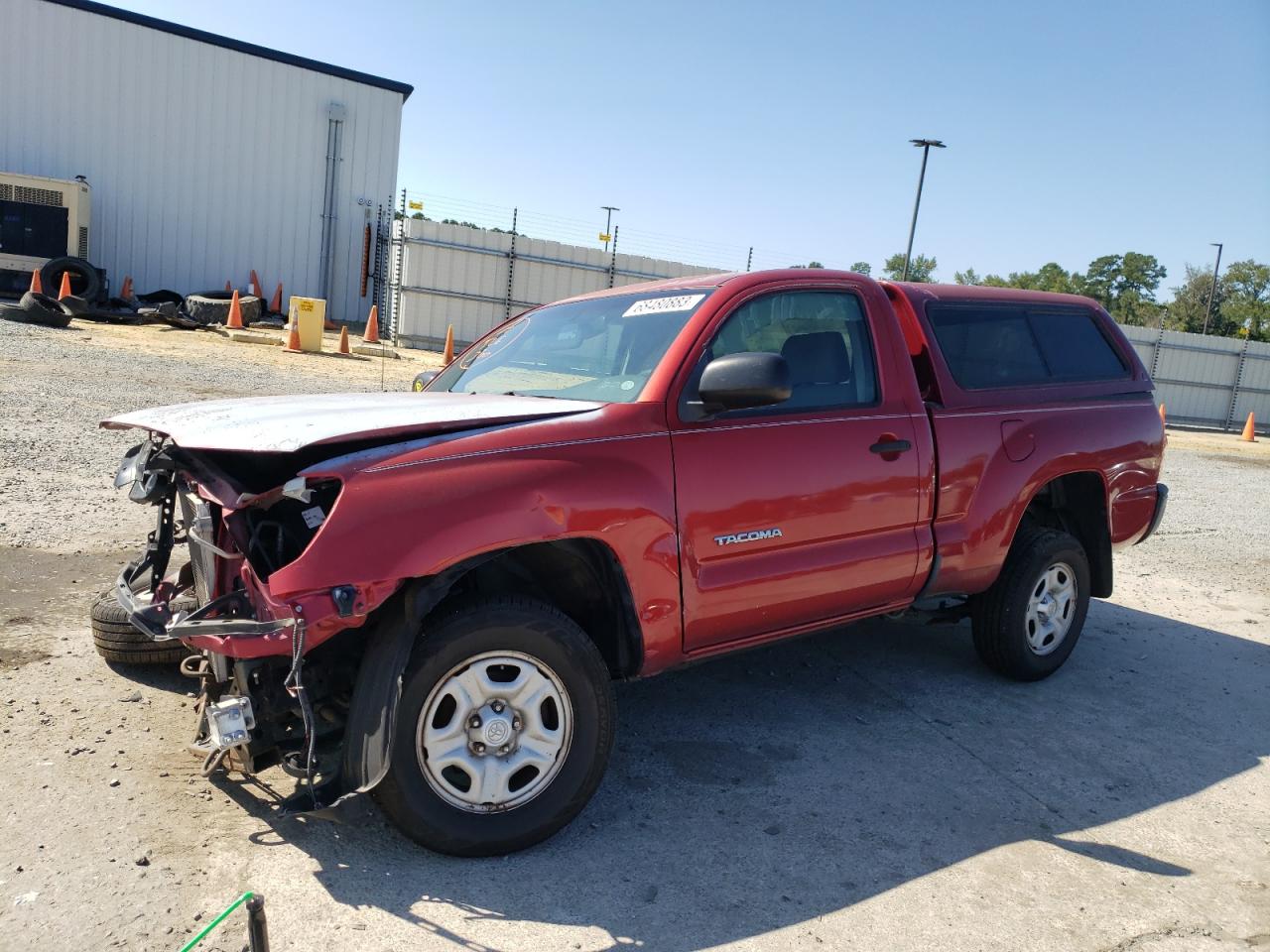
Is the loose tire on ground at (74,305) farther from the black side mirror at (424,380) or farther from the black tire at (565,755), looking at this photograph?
the black tire at (565,755)

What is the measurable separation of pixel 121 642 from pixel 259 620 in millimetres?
1660

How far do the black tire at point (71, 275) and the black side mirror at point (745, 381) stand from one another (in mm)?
19895

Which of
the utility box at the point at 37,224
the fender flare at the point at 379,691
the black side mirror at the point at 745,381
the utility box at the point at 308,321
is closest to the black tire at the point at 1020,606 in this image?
the black side mirror at the point at 745,381

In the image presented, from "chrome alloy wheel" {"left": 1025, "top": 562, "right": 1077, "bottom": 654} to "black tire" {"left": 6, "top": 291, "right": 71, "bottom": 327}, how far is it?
17130mm

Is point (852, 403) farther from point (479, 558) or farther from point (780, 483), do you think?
point (479, 558)

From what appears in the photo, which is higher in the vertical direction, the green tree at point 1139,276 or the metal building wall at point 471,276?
the green tree at point 1139,276

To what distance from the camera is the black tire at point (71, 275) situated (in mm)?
19500

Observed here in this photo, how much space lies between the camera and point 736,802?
11.4ft

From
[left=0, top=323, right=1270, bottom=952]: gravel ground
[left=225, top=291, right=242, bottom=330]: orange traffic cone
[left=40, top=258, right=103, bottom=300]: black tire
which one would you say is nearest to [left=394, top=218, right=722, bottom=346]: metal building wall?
[left=225, top=291, right=242, bottom=330]: orange traffic cone

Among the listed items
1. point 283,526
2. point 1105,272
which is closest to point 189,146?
point 283,526

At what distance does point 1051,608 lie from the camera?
4.89 meters

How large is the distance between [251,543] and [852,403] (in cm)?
242

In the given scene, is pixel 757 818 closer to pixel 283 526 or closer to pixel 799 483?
pixel 799 483

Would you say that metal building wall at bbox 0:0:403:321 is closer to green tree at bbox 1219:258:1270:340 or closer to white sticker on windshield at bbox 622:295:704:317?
white sticker on windshield at bbox 622:295:704:317
